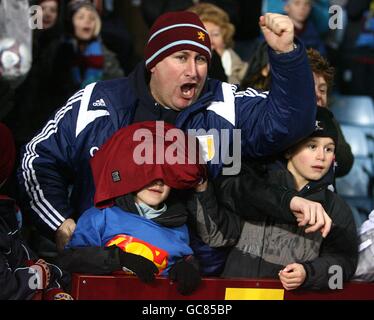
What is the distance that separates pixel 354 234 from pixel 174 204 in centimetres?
93

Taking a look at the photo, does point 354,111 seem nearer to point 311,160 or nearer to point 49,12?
point 49,12

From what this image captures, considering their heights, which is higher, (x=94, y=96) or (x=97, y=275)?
(x=94, y=96)

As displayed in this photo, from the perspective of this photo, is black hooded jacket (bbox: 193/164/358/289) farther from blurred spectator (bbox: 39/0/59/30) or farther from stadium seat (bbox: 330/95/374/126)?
stadium seat (bbox: 330/95/374/126)

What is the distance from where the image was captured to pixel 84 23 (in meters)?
7.42

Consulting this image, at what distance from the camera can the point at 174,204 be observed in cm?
448

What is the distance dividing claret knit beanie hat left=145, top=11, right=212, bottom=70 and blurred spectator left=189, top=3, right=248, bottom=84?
180 centimetres

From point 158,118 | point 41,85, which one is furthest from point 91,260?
point 41,85

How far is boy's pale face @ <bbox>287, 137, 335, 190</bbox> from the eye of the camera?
4.75 m

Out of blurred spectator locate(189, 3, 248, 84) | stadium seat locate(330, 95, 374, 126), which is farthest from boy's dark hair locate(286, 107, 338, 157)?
stadium seat locate(330, 95, 374, 126)

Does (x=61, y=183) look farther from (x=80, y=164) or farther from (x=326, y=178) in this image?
(x=326, y=178)

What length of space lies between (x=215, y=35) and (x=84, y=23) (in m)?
1.13

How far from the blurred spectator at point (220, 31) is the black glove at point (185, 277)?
2925 mm

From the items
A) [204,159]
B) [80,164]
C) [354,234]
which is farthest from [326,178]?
[80,164]
